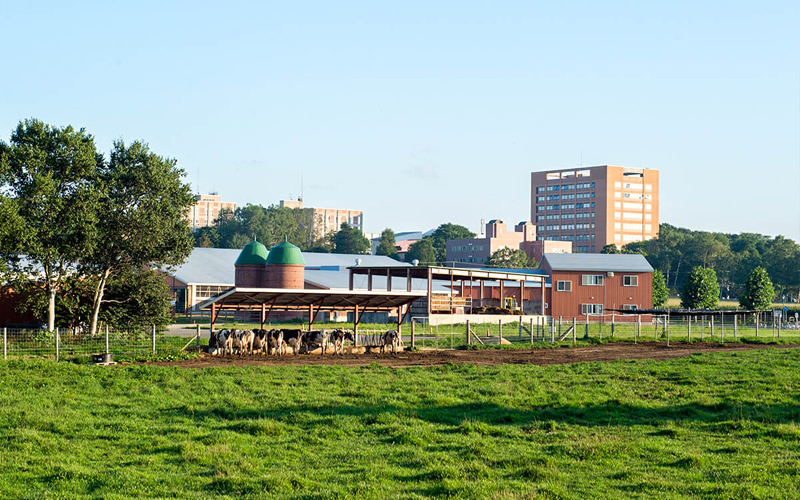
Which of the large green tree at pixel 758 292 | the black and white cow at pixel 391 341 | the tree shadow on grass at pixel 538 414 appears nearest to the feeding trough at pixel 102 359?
the tree shadow on grass at pixel 538 414

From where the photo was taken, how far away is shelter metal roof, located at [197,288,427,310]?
120ft

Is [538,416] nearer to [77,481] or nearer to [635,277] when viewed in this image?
[77,481]

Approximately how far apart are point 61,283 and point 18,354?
30.6 feet

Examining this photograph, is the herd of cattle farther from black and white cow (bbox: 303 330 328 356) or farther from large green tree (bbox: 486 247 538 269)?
large green tree (bbox: 486 247 538 269)

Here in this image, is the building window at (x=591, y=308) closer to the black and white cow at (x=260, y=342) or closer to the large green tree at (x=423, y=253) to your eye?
the black and white cow at (x=260, y=342)

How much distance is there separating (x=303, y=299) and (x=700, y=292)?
238ft

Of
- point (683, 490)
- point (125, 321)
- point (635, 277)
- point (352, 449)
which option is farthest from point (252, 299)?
point (635, 277)

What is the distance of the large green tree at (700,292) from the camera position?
328 feet

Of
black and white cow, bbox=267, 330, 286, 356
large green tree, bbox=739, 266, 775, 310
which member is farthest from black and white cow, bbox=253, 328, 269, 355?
large green tree, bbox=739, 266, 775, 310

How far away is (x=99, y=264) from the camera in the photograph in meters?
41.8

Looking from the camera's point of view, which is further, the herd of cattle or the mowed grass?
the herd of cattle

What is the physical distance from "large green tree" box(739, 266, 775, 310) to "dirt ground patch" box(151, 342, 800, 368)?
60160 millimetres

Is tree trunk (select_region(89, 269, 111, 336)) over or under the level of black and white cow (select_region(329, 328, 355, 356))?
over

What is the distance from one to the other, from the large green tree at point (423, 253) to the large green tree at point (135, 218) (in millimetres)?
136232
